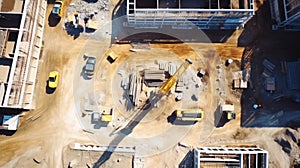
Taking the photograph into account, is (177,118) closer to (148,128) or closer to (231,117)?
(148,128)

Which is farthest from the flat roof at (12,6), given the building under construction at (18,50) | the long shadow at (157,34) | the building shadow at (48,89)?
the long shadow at (157,34)

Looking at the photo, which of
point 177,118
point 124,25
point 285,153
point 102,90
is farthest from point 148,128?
point 285,153

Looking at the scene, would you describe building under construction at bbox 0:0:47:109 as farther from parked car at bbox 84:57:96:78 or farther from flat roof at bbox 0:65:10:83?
parked car at bbox 84:57:96:78

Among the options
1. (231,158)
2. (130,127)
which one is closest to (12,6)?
(130,127)

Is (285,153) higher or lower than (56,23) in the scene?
lower

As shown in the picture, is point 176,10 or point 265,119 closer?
point 176,10

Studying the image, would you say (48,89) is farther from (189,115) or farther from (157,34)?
(189,115)

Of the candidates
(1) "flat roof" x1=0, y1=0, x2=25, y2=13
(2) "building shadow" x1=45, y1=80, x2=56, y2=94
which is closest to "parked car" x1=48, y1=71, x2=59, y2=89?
(2) "building shadow" x1=45, y1=80, x2=56, y2=94
